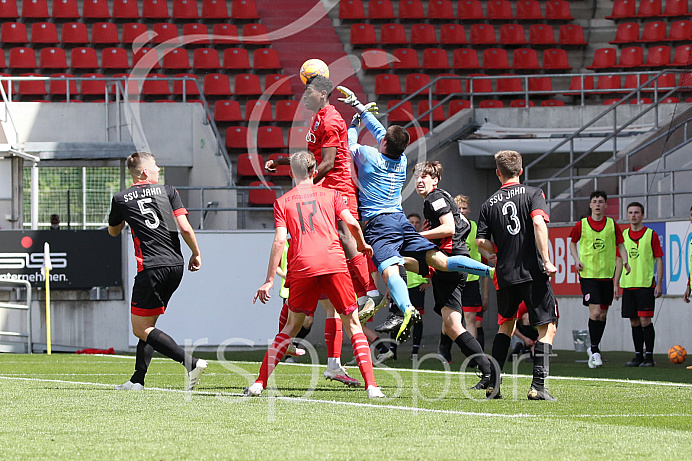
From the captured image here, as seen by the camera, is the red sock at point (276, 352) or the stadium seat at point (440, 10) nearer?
the red sock at point (276, 352)

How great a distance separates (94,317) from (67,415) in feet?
34.2

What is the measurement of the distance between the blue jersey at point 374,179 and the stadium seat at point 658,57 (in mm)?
15584

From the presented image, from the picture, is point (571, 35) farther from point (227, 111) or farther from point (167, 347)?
point (167, 347)

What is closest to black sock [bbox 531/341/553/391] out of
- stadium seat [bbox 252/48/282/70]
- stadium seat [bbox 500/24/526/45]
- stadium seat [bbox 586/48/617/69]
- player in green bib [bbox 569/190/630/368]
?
player in green bib [bbox 569/190/630/368]

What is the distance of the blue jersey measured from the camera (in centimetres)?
898

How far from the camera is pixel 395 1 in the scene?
25797 mm

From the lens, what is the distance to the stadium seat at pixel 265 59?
22844mm

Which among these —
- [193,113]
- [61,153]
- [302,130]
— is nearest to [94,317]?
[61,153]

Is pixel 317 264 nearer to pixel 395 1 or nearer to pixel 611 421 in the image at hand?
pixel 611 421

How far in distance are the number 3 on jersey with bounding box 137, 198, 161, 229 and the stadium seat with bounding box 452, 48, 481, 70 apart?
16.1 meters

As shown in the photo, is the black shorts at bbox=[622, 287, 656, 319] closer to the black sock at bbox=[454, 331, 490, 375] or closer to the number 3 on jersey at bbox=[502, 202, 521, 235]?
the black sock at bbox=[454, 331, 490, 375]

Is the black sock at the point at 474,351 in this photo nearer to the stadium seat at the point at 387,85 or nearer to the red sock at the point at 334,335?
the red sock at the point at 334,335

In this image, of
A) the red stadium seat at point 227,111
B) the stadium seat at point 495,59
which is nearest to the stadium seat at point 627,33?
the stadium seat at point 495,59

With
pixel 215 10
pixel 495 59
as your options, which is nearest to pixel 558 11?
pixel 495 59
